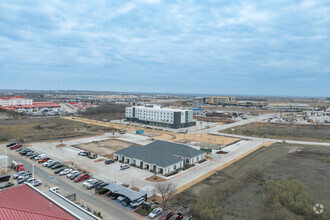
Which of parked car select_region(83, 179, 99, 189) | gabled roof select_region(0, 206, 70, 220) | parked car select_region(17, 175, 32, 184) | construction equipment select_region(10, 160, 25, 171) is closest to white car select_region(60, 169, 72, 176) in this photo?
parked car select_region(17, 175, 32, 184)

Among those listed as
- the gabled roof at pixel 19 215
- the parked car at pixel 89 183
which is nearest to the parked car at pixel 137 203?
the parked car at pixel 89 183

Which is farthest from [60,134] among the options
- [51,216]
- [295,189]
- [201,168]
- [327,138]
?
[327,138]

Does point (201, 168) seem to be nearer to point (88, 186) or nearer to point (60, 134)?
point (88, 186)

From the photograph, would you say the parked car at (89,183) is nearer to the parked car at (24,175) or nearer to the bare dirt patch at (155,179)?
the bare dirt patch at (155,179)

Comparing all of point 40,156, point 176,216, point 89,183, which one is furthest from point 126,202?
point 40,156

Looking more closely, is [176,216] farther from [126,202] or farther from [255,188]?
[255,188]
